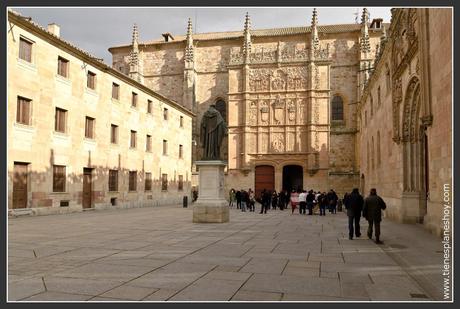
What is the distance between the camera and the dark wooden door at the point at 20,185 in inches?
727

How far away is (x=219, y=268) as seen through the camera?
7.01 metres

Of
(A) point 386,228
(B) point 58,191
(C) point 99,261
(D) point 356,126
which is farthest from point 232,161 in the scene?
(C) point 99,261

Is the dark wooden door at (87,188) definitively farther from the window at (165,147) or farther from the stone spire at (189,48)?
the stone spire at (189,48)

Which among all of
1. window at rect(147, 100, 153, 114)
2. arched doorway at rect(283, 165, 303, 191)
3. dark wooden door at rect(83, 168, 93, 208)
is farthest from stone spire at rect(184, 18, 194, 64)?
dark wooden door at rect(83, 168, 93, 208)

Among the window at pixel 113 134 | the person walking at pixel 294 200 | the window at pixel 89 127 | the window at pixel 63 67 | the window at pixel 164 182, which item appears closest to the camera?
the window at pixel 63 67

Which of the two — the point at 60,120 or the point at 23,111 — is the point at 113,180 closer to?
the point at 60,120

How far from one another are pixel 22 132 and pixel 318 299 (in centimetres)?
1756

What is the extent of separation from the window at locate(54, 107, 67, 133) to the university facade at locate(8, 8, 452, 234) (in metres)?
0.28

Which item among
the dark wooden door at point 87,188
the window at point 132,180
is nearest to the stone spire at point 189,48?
the window at point 132,180

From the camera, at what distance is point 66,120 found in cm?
2242

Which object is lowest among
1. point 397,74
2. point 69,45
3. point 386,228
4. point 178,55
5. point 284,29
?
point 386,228

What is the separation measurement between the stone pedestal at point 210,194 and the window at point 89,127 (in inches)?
456

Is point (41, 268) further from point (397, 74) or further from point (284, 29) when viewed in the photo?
point (284, 29)

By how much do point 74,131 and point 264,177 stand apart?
68.3ft
